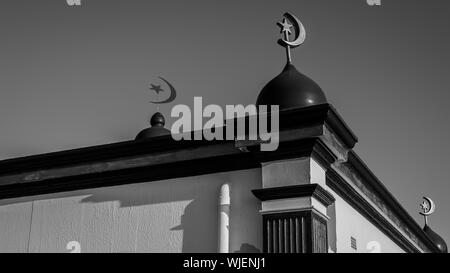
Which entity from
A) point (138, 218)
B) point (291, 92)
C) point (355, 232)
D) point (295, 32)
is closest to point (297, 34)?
point (295, 32)

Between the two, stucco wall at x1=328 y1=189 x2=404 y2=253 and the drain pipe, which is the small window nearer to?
stucco wall at x1=328 y1=189 x2=404 y2=253

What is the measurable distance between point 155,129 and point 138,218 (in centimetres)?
392

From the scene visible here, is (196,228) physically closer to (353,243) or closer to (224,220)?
(224,220)

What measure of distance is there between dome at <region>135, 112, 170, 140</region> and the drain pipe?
436 cm

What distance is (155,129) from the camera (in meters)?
13.2

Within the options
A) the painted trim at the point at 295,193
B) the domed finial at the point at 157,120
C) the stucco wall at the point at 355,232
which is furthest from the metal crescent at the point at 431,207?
the painted trim at the point at 295,193

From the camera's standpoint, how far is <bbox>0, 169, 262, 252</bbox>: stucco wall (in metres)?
8.84

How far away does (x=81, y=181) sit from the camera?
10.1 meters

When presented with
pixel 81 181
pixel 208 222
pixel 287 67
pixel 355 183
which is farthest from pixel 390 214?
pixel 81 181

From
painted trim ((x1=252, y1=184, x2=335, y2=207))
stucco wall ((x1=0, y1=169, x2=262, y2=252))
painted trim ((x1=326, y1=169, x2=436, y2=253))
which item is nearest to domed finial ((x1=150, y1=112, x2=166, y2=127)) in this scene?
stucco wall ((x1=0, y1=169, x2=262, y2=252))

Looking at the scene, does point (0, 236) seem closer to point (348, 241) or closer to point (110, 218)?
point (110, 218)

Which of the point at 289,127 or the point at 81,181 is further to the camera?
the point at 81,181

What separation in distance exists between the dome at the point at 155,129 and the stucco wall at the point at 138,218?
3.10 m
